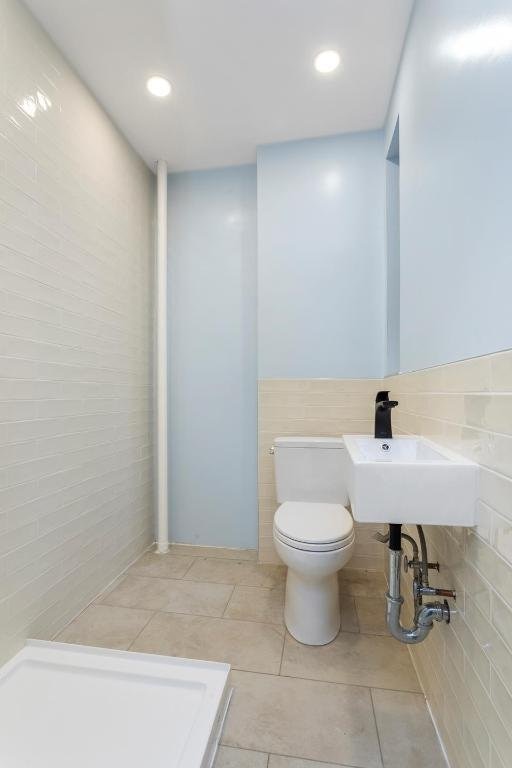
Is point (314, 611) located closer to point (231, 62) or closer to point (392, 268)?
point (392, 268)

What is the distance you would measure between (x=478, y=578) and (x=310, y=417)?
1384 millimetres

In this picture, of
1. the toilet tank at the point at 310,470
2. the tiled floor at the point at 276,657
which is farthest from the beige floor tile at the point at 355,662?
the toilet tank at the point at 310,470

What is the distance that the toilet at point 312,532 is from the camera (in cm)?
145

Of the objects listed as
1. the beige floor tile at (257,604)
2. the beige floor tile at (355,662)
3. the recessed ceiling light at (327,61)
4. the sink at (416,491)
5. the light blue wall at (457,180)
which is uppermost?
the recessed ceiling light at (327,61)

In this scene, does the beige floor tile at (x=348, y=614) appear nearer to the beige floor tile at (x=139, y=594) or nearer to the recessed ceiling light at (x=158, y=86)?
the beige floor tile at (x=139, y=594)

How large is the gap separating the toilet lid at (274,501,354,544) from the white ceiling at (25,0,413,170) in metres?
2.15

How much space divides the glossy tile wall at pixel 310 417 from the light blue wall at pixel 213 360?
0.17 metres

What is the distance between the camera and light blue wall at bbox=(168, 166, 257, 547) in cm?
238

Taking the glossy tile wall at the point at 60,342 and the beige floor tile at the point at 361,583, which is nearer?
the glossy tile wall at the point at 60,342

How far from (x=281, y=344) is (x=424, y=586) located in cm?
150

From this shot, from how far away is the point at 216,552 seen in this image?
2.34 m

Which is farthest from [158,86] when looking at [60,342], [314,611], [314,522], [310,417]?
[314,611]

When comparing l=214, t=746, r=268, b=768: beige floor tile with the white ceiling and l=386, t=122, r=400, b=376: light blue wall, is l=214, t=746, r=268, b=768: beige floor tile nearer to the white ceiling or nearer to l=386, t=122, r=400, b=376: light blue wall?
l=386, t=122, r=400, b=376: light blue wall

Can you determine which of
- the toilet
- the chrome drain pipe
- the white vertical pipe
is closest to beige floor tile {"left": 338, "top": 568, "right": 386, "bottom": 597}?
the toilet
